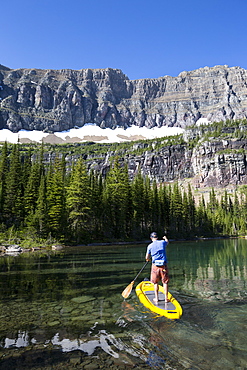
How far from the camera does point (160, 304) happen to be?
9391mm

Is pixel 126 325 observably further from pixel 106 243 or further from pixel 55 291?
pixel 106 243

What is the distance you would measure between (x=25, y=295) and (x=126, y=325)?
5.56m

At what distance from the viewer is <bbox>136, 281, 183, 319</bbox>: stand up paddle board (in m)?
8.41

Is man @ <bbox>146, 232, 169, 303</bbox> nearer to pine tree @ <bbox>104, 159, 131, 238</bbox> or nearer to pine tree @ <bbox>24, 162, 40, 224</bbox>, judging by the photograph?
pine tree @ <bbox>24, 162, 40, 224</bbox>

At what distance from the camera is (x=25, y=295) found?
436 inches

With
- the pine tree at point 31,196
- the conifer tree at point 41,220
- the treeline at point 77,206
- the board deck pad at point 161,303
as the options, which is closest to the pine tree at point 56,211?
the treeline at point 77,206

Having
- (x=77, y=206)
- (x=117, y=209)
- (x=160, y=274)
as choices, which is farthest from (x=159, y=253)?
(x=117, y=209)

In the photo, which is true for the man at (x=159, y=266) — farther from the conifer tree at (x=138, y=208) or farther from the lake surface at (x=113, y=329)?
the conifer tree at (x=138, y=208)

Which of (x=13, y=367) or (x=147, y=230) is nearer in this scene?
(x=13, y=367)

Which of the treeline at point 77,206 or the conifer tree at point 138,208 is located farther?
the conifer tree at point 138,208

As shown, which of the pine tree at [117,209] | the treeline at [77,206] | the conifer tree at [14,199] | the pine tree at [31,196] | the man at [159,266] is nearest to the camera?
the man at [159,266]

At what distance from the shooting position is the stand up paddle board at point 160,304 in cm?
841

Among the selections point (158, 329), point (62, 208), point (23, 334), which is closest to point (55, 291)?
point (23, 334)

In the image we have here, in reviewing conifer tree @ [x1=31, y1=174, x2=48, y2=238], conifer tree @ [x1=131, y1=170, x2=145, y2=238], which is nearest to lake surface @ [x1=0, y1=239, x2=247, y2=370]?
conifer tree @ [x1=31, y1=174, x2=48, y2=238]
